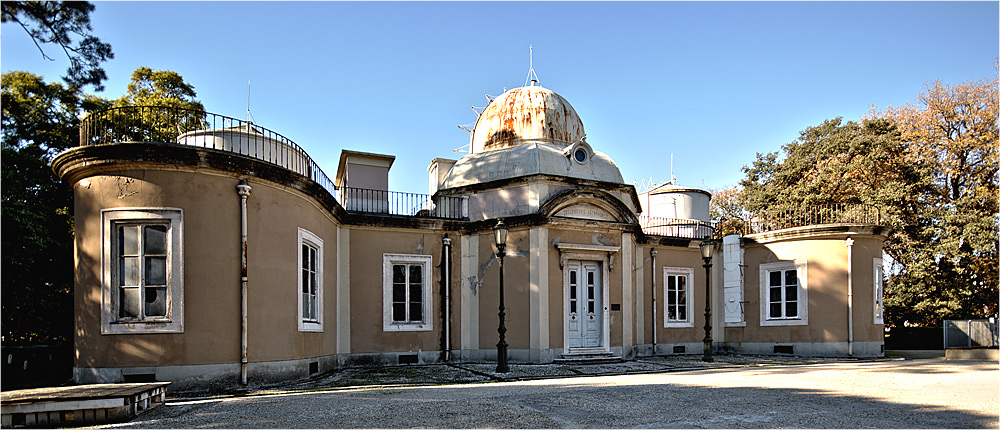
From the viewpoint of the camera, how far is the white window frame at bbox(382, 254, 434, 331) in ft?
57.7

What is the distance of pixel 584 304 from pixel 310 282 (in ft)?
23.1

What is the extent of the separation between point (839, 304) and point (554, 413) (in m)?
14.8

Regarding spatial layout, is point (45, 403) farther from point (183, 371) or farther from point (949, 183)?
point (949, 183)

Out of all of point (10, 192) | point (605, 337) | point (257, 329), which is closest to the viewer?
point (257, 329)

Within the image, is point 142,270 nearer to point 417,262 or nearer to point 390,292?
point 390,292

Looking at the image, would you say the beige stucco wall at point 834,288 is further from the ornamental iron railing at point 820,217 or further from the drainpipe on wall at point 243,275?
the drainpipe on wall at point 243,275

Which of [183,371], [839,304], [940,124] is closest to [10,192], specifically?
[183,371]

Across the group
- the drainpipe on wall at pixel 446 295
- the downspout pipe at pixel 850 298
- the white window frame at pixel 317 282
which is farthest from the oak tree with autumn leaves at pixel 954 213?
A: the white window frame at pixel 317 282

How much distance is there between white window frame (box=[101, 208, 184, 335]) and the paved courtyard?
1527 mm

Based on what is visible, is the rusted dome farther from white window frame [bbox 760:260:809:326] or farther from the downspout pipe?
the downspout pipe

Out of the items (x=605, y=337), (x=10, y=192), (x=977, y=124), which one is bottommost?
(x=605, y=337)

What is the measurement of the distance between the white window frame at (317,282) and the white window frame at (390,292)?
2658 mm

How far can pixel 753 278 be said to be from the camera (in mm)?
21703

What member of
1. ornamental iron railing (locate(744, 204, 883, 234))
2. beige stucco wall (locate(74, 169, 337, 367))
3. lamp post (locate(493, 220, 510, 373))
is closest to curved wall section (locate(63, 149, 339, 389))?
beige stucco wall (locate(74, 169, 337, 367))
